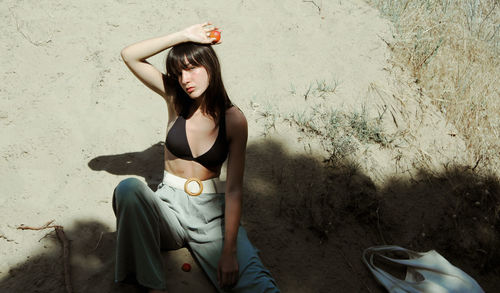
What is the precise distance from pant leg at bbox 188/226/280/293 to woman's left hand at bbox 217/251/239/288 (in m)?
0.04

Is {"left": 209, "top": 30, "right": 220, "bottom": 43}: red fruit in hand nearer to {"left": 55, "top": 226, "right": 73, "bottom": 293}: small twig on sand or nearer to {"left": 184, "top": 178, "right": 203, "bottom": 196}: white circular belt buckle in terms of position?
{"left": 184, "top": 178, "right": 203, "bottom": 196}: white circular belt buckle

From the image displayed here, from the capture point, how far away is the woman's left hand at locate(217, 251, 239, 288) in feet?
7.16

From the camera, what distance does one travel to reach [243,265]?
2.24m

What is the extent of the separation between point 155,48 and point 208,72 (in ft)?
1.19

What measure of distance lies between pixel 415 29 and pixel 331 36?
96 cm

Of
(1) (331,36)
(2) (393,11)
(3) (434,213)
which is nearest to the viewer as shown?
(3) (434,213)

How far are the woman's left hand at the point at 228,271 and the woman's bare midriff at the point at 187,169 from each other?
48cm

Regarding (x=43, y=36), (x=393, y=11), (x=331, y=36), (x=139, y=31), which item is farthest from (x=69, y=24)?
(x=393, y=11)

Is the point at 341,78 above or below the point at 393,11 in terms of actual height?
below

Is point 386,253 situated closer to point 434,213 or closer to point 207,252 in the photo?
point 434,213

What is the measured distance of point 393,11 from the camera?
4770 millimetres

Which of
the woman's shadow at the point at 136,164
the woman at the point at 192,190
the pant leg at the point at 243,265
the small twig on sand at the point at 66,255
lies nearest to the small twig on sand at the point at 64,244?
the small twig on sand at the point at 66,255

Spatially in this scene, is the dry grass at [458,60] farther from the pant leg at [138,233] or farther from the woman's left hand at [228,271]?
the pant leg at [138,233]

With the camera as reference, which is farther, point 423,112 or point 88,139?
point 423,112
